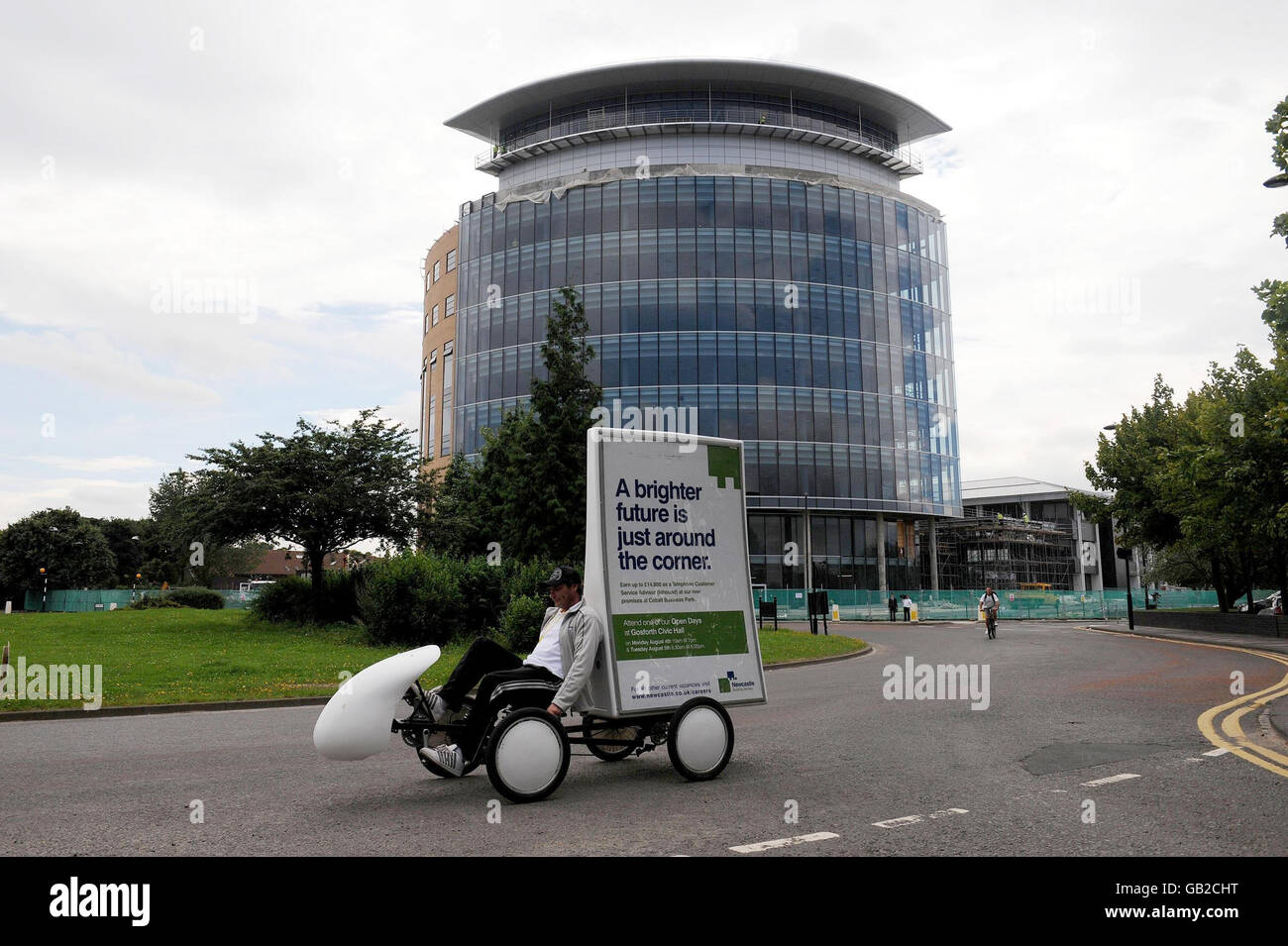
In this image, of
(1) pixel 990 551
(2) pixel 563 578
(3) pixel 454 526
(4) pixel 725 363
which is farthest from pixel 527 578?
(1) pixel 990 551

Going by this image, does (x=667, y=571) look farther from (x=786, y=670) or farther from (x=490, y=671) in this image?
(x=786, y=670)

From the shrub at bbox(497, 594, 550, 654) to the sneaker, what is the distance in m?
13.7

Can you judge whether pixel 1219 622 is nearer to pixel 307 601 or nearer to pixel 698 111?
pixel 307 601

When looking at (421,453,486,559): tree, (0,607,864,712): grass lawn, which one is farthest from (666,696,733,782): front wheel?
(421,453,486,559): tree

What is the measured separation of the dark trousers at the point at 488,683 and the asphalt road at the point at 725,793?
0.52 metres

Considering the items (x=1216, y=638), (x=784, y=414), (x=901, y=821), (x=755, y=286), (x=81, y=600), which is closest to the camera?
(x=901, y=821)

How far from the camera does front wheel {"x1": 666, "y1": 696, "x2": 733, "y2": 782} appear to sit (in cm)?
716

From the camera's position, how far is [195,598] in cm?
5444

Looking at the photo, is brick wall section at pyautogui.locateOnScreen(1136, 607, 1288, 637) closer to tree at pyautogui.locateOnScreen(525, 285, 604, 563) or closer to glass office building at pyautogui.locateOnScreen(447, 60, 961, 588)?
tree at pyautogui.locateOnScreen(525, 285, 604, 563)

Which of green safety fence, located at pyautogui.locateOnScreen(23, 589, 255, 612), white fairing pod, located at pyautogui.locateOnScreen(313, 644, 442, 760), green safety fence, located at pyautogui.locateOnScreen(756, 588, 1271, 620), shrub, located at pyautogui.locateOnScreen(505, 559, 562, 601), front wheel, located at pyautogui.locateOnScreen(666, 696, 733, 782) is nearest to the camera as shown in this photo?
white fairing pod, located at pyautogui.locateOnScreen(313, 644, 442, 760)

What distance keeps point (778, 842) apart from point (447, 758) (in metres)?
2.69

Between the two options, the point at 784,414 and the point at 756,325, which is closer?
the point at 784,414

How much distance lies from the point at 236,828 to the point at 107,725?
22.9 ft
